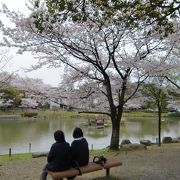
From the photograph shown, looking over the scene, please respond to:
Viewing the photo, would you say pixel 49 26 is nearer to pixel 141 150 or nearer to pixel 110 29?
pixel 110 29

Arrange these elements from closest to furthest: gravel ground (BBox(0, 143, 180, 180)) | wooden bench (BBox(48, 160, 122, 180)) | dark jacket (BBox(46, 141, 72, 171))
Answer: wooden bench (BBox(48, 160, 122, 180))
dark jacket (BBox(46, 141, 72, 171))
gravel ground (BBox(0, 143, 180, 180))

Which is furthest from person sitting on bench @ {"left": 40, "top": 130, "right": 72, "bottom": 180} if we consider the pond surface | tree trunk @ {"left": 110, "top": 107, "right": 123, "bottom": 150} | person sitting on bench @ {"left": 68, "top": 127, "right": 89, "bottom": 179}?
the pond surface

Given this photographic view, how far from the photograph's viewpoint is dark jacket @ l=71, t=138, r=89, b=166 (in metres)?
5.44

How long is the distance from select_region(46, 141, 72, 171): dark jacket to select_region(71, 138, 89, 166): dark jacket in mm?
213

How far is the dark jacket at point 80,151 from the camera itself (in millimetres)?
5441

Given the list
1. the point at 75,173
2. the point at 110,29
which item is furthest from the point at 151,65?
the point at 75,173

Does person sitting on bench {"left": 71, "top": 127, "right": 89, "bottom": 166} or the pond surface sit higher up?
person sitting on bench {"left": 71, "top": 127, "right": 89, "bottom": 166}

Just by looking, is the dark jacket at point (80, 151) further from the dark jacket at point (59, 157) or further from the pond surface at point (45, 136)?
the pond surface at point (45, 136)

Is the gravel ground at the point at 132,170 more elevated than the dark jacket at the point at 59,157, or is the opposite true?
the dark jacket at the point at 59,157

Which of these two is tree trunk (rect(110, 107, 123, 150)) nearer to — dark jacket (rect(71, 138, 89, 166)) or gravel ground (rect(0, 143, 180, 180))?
gravel ground (rect(0, 143, 180, 180))

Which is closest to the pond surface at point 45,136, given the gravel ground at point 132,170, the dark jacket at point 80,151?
the gravel ground at point 132,170

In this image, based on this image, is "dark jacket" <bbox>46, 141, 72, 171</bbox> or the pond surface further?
the pond surface

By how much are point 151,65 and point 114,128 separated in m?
2.66

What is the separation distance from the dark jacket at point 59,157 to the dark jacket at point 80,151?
0.70 ft
